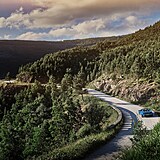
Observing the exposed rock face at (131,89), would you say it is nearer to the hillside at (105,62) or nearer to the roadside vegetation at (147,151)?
the hillside at (105,62)

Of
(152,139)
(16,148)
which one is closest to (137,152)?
(152,139)

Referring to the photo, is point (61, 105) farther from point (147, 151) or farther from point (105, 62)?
point (105, 62)

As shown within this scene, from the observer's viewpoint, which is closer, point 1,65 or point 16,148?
point 16,148

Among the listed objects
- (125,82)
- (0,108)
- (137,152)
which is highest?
(137,152)

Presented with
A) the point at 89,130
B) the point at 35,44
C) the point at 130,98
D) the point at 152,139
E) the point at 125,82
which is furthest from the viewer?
the point at 35,44

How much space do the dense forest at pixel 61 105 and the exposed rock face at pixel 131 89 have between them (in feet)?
3.89

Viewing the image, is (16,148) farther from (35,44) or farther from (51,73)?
(35,44)

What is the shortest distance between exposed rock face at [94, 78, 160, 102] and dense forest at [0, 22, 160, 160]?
118 centimetres

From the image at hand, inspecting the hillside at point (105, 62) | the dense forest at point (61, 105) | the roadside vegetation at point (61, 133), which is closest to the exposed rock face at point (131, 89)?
the dense forest at point (61, 105)

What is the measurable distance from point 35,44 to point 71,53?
173 feet

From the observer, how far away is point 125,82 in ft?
162

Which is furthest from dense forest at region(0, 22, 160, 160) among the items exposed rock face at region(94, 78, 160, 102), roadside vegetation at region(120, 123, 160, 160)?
roadside vegetation at region(120, 123, 160, 160)

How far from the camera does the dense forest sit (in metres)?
23.2

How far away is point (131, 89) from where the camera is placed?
149ft
